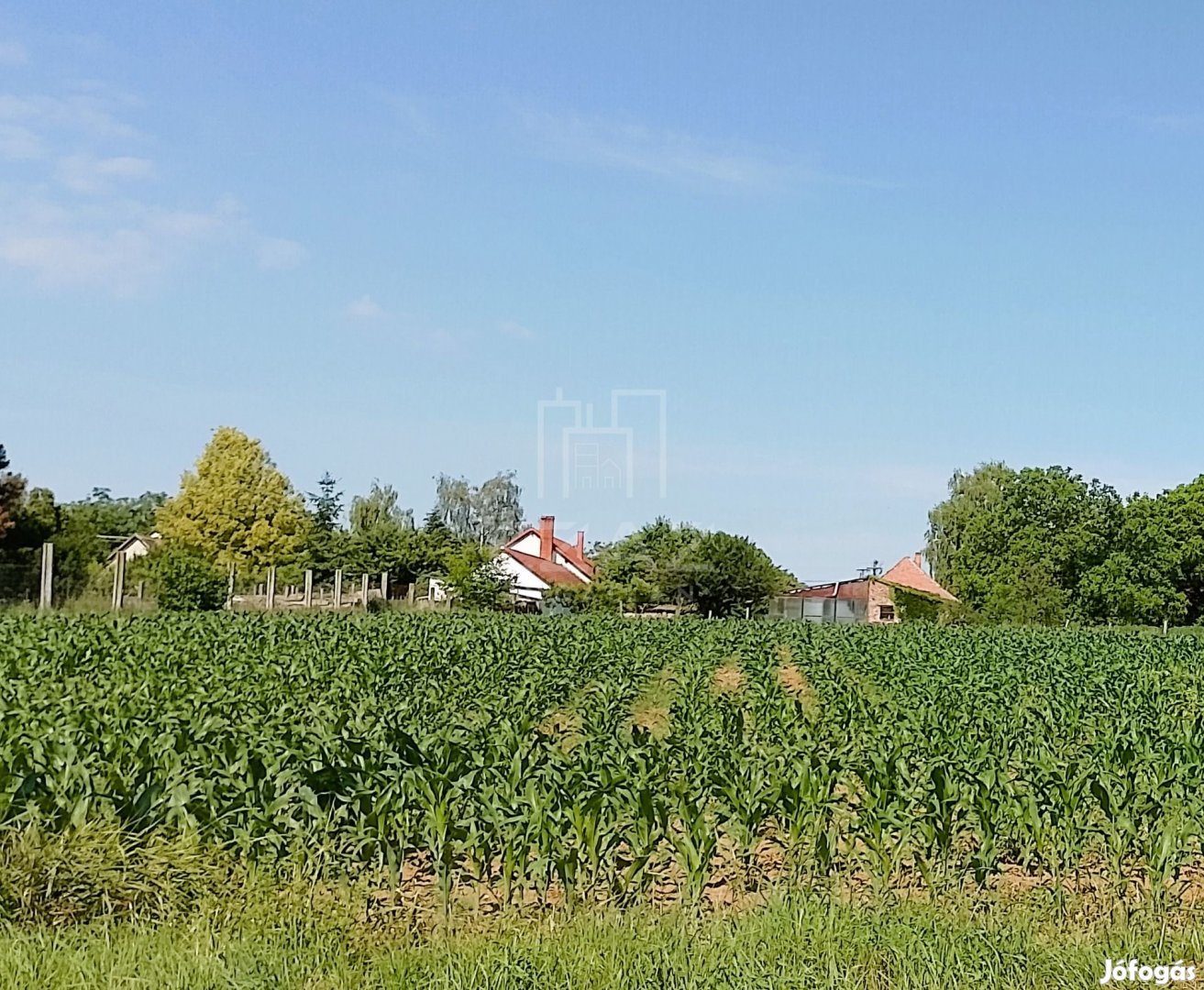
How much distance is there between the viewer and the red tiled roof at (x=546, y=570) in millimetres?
75625

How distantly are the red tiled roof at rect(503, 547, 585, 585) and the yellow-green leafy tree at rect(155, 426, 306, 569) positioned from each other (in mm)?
18762

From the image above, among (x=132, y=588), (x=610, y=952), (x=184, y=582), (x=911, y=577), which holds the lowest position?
(x=610, y=952)

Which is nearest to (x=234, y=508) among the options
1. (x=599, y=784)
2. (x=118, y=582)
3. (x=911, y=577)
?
(x=118, y=582)

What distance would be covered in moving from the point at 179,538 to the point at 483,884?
50451 mm

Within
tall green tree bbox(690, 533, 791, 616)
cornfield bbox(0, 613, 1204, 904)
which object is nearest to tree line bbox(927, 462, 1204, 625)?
tall green tree bbox(690, 533, 791, 616)

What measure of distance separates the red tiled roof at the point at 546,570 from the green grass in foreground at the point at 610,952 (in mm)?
66169

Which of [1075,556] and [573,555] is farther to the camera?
[573,555]

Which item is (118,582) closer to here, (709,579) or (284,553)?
(284,553)

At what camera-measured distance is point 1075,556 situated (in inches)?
2576

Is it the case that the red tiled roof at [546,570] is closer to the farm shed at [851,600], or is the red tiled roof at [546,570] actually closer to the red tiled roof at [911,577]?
the farm shed at [851,600]

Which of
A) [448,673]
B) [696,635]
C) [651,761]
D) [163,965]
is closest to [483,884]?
[651,761]

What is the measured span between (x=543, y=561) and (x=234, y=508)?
28.7 m

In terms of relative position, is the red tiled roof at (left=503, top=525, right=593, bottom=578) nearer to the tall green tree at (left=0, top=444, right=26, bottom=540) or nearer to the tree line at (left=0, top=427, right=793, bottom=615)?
the tree line at (left=0, top=427, right=793, bottom=615)

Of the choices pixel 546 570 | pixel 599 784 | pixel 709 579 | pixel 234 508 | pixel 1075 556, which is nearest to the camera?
pixel 599 784
